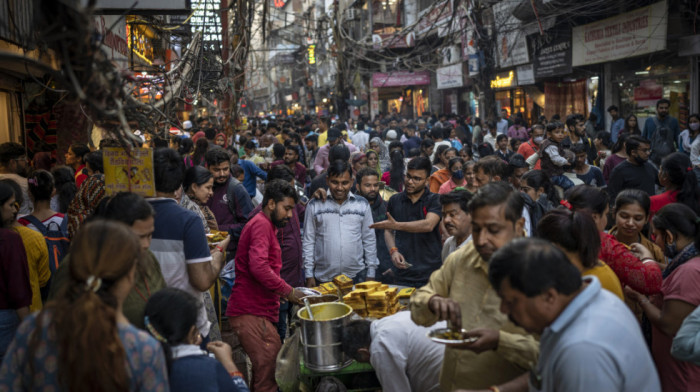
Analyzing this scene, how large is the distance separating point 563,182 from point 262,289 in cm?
391

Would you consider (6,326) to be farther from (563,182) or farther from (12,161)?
(563,182)

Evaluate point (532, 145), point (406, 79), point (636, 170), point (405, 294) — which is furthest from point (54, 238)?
point (406, 79)

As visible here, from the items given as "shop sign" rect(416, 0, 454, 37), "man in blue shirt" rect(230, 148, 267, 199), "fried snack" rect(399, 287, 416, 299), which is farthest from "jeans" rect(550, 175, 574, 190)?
"shop sign" rect(416, 0, 454, 37)

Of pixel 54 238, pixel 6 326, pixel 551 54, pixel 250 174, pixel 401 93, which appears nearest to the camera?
pixel 6 326

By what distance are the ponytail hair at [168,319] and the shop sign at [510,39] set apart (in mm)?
16969

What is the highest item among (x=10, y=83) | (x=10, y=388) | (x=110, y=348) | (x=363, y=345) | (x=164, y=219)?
(x=10, y=83)

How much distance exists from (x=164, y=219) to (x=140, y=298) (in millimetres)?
707

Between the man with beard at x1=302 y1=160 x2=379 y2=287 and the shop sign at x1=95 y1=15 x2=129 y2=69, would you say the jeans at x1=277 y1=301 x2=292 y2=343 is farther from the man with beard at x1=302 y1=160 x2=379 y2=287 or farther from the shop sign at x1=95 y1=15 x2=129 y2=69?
the shop sign at x1=95 y1=15 x2=129 y2=69

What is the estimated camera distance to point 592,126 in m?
15.0

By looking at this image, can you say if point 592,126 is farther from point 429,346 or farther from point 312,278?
point 429,346

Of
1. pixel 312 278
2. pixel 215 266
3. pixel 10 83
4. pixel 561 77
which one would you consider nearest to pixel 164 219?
pixel 215 266

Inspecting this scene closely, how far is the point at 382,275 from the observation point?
600cm

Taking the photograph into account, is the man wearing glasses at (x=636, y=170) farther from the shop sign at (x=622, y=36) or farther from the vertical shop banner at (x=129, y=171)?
the shop sign at (x=622, y=36)

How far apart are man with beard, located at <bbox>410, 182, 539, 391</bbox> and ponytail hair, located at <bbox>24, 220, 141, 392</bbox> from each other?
1.48 meters
